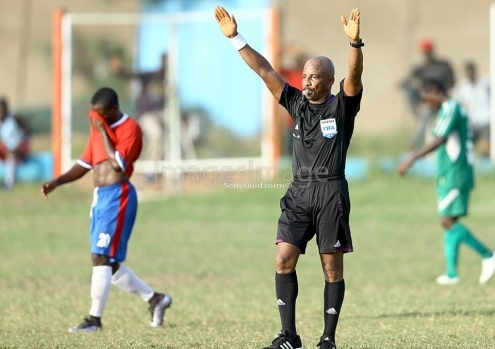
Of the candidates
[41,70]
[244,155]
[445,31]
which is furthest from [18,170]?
Answer: [445,31]

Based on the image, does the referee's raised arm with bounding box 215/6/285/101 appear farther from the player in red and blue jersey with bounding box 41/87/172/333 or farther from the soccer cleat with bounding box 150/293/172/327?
the soccer cleat with bounding box 150/293/172/327

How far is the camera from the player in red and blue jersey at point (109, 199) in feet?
30.2

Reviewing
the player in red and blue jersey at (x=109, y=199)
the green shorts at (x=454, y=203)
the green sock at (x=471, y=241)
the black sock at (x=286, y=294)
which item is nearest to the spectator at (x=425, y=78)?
the green shorts at (x=454, y=203)

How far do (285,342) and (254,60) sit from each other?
2.17 m

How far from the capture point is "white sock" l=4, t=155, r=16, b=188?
2242 centimetres

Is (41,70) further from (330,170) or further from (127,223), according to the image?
(330,170)

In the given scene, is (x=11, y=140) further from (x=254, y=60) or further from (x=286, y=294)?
(x=286, y=294)

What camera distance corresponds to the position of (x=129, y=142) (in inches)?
366

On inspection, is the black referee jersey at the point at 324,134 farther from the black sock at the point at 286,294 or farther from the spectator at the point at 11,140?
the spectator at the point at 11,140

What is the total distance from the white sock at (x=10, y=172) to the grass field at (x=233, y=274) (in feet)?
1.24

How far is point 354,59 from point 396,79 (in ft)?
57.5

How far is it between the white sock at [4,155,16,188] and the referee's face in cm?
1593

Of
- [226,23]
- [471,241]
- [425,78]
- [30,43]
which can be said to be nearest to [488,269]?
[471,241]

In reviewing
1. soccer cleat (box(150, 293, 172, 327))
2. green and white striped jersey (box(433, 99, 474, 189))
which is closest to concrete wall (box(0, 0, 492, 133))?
green and white striped jersey (box(433, 99, 474, 189))
